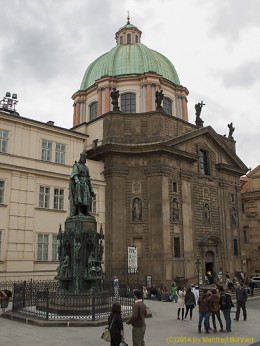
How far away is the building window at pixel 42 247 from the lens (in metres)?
28.2

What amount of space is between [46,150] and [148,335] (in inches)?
795

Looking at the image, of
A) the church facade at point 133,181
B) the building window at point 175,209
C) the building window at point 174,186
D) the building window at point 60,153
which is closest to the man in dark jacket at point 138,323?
the church facade at point 133,181

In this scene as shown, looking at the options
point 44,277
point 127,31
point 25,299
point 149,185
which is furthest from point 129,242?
point 127,31

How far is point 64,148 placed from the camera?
3178 centimetres

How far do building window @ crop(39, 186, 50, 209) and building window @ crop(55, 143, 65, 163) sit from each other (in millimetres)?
2702

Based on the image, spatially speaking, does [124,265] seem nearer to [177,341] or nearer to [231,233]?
[231,233]

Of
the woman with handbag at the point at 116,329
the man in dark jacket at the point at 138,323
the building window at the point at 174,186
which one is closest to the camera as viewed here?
the woman with handbag at the point at 116,329

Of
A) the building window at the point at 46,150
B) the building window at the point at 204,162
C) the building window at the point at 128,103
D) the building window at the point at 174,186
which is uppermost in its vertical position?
the building window at the point at 128,103

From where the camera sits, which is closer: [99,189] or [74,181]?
[74,181]

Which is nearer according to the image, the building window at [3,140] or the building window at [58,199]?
the building window at [3,140]

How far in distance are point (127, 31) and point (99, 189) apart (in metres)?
26.0

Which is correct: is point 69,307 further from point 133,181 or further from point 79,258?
point 133,181

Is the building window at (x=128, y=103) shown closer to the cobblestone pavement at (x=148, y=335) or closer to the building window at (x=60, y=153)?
the building window at (x=60, y=153)

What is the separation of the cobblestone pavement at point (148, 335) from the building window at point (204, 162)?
79.6ft
